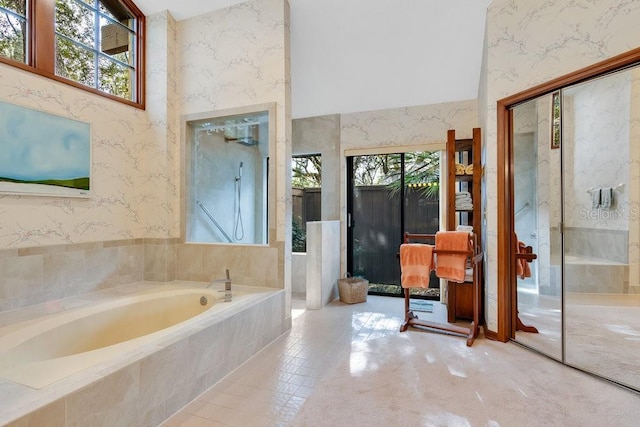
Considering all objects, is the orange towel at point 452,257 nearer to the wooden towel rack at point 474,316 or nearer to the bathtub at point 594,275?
the wooden towel rack at point 474,316

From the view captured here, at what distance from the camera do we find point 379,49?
130 inches

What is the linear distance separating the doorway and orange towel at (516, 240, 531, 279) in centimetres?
151

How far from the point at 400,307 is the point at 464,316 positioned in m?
0.71

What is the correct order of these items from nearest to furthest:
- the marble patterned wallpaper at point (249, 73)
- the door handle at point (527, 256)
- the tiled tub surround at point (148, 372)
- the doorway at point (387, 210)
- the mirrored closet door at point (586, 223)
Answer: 1. the tiled tub surround at point (148, 372)
2. the mirrored closet door at point (586, 223)
3. the door handle at point (527, 256)
4. the marble patterned wallpaper at point (249, 73)
5. the doorway at point (387, 210)

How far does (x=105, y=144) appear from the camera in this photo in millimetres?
2734

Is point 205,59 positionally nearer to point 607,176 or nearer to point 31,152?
point 31,152

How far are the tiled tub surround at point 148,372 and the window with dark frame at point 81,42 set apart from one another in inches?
69.9

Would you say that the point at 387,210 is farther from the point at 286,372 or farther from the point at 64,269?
the point at 64,269

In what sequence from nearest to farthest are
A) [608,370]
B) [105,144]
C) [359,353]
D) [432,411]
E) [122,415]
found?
[122,415]
[432,411]
[608,370]
[359,353]
[105,144]

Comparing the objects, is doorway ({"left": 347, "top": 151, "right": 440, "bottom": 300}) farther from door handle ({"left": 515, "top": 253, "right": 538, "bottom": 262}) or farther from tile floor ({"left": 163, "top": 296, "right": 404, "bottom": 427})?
door handle ({"left": 515, "top": 253, "right": 538, "bottom": 262})

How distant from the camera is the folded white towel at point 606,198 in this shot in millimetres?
2162

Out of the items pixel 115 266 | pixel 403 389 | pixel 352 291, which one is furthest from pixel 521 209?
pixel 115 266

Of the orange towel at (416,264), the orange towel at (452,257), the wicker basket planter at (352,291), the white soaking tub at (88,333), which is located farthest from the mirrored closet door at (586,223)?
the white soaking tub at (88,333)

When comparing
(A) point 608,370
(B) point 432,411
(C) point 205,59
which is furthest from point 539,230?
(C) point 205,59
